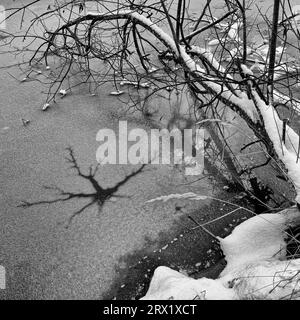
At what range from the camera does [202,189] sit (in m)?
3.17

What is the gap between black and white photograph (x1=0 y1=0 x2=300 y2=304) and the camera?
2.30m

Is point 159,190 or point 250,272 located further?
point 159,190

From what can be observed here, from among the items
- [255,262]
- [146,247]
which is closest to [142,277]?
[146,247]

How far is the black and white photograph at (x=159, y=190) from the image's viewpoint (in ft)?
7.54

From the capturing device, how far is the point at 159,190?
3166 mm

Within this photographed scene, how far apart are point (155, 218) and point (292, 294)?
1.36 meters

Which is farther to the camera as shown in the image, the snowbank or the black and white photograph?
the black and white photograph

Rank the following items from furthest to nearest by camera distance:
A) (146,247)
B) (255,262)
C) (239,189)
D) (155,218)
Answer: (239,189), (155,218), (146,247), (255,262)

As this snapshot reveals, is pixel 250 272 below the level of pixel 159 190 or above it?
below

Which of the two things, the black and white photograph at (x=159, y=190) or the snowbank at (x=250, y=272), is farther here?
the black and white photograph at (x=159, y=190)

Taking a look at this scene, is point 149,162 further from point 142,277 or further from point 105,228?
point 142,277

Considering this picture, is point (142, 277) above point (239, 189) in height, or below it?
below

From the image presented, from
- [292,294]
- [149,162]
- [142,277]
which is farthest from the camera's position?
[149,162]

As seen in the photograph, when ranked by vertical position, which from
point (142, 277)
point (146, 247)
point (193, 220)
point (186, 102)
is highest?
point (186, 102)
